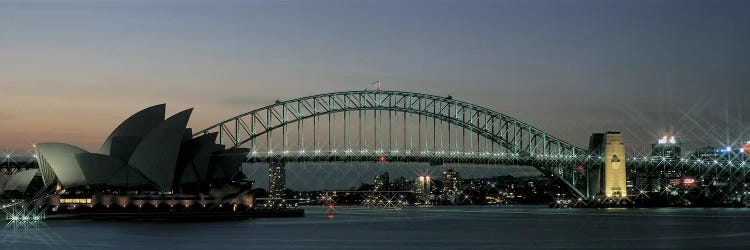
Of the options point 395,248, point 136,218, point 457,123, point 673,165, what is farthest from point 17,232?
point 673,165

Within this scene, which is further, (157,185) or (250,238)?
(157,185)

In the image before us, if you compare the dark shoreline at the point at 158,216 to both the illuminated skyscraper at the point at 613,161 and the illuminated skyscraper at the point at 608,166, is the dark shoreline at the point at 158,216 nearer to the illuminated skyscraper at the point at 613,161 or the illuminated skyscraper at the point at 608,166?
the illuminated skyscraper at the point at 613,161

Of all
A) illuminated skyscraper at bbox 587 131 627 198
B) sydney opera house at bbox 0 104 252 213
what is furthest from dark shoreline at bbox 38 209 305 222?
illuminated skyscraper at bbox 587 131 627 198

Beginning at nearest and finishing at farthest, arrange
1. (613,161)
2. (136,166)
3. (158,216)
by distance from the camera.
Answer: (158,216) → (136,166) → (613,161)

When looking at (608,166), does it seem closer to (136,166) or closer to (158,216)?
(158,216)

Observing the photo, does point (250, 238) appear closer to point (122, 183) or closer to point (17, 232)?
point (17, 232)

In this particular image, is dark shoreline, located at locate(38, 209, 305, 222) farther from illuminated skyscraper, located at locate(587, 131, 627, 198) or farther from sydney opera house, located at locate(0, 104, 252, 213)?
illuminated skyscraper, located at locate(587, 131, 627, 198)

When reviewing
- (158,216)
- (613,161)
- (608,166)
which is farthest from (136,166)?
(613,161)

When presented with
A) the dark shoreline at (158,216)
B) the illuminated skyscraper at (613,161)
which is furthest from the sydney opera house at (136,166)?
the illuminated skyscraper at (613,161)
